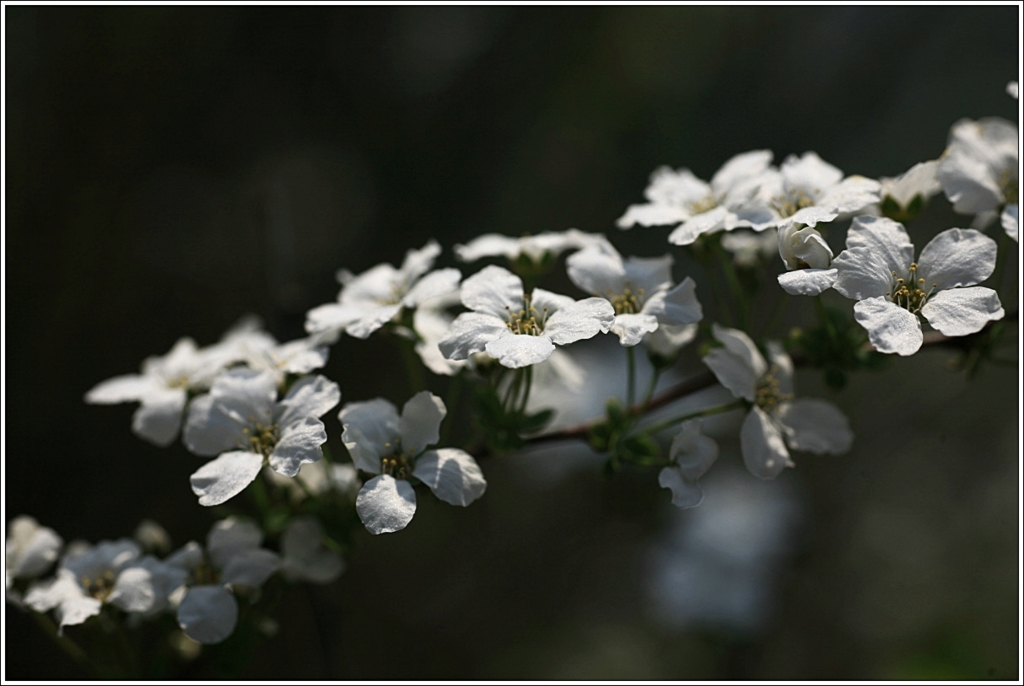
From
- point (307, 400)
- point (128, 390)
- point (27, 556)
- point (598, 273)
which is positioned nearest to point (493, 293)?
point (598, 273)

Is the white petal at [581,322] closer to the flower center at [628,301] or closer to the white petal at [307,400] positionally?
the flower center at [628,301]

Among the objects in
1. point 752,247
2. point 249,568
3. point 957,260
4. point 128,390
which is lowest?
point 249,568

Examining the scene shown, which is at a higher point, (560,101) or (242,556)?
(560,101)

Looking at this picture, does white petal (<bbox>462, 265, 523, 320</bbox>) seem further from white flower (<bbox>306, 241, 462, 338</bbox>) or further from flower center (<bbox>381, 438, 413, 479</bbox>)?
flower center (<bbox>381, 438, 413, 479</bbox>)

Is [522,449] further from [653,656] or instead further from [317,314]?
[653,656]

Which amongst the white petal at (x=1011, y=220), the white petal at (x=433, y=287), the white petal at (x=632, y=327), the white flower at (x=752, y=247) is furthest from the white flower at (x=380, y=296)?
the white petal at (x=1011, y=220)

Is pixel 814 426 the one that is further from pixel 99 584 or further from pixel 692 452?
pixel 99 584

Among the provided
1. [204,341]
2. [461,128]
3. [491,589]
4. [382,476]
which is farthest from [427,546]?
[382,476]
